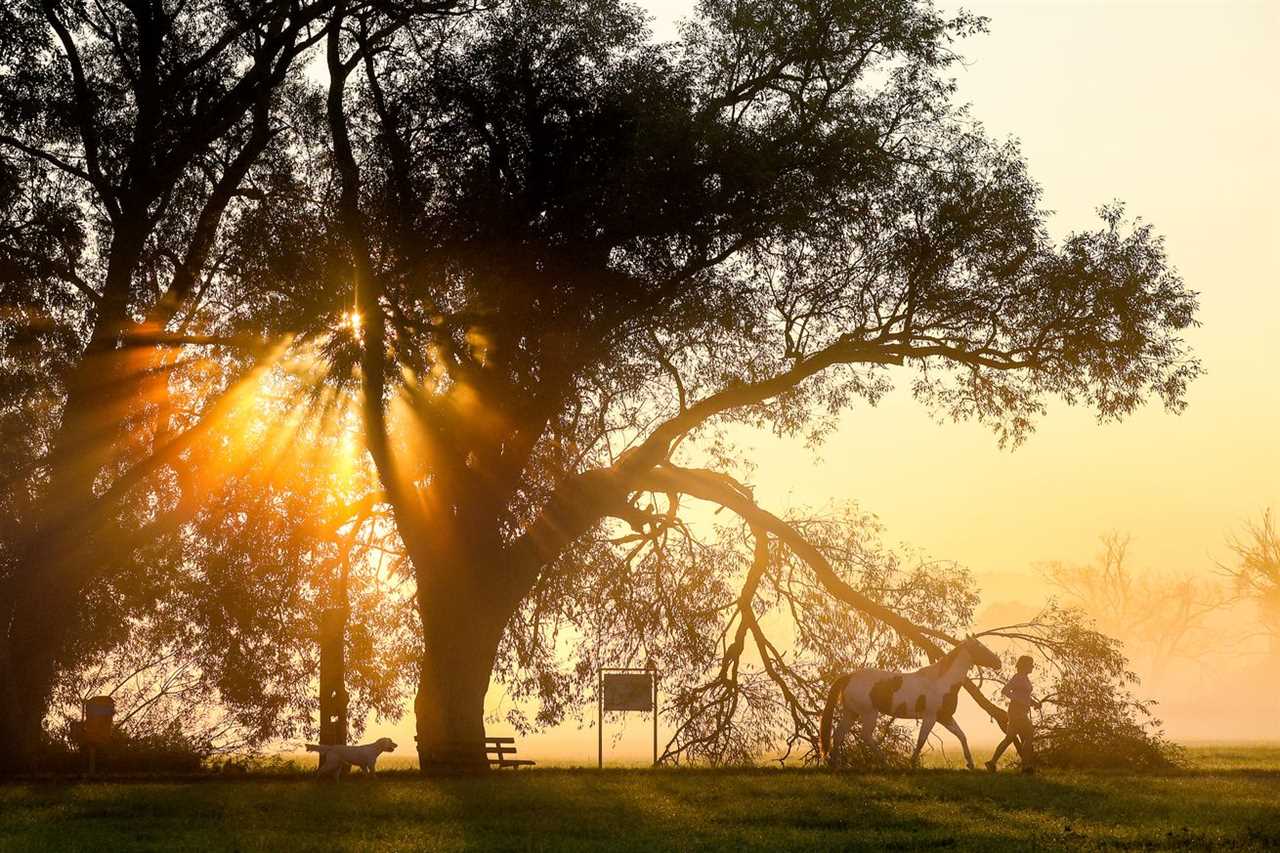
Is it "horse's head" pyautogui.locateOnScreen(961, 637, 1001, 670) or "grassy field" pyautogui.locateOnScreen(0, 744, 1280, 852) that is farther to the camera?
"horse's head" pyautogui.locateOnScreen(961, 637, 1001, 670)

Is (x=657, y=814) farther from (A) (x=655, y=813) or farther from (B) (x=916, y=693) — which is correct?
(B) (x=916, y=693)

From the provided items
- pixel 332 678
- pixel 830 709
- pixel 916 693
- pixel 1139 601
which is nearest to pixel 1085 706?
pixel 916 693

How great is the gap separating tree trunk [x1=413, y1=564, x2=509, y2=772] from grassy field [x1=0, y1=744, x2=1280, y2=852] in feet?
10.0

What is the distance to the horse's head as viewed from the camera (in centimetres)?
2342

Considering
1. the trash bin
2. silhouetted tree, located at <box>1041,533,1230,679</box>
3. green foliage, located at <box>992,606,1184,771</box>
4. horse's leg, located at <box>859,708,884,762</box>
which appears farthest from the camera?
silhouetted tree, located at <box>1041,533,1230,679</box>

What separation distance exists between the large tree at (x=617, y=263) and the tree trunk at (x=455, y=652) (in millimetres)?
52

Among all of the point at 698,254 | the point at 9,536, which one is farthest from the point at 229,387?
the point at 698,254

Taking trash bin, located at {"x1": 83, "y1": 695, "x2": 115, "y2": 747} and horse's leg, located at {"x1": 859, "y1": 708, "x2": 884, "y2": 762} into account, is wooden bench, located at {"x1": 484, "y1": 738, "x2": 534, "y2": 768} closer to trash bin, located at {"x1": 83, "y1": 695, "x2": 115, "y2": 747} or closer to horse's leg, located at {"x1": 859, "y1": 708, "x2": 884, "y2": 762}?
horse's leg, located at {"x1": 859, "y1": 708, "x2": 884, "y2": 762}

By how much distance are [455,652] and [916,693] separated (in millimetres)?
8343

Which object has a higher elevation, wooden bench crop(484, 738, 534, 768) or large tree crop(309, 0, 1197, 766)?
large tree crop(309, 0, 1197, 766)

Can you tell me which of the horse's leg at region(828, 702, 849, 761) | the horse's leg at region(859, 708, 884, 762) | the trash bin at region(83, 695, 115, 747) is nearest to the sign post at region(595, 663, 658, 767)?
the horse's leg at region(828, 702, 849, 761)

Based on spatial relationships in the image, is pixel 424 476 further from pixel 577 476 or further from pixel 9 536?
pixel 9 536

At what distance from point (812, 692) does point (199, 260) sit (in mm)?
15923

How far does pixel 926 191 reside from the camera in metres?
26.0
